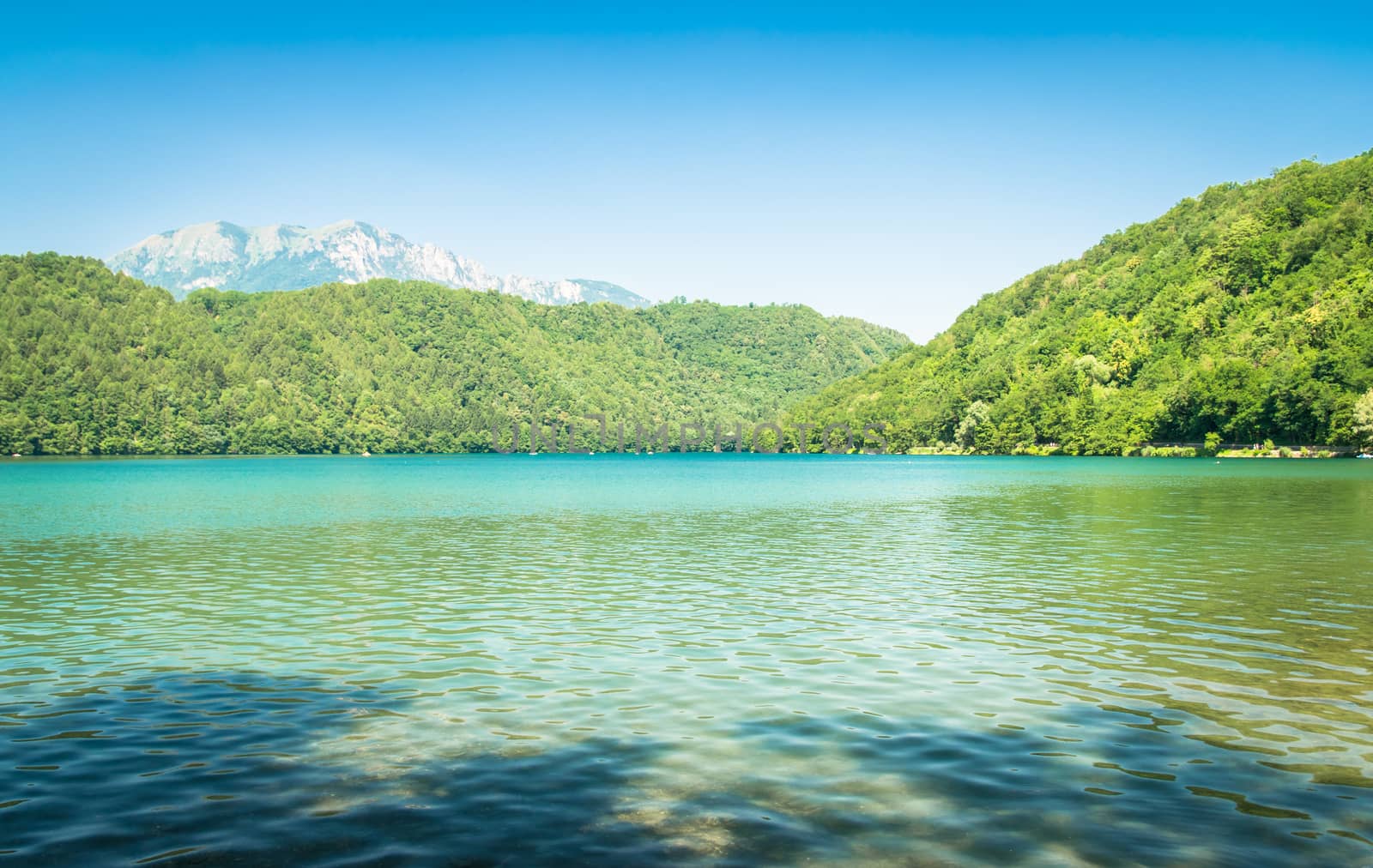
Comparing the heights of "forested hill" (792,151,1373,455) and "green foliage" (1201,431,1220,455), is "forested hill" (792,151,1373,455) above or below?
above

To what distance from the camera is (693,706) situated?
1397 cm

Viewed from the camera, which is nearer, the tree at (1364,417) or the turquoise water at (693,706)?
the turquoise water at (693,706)

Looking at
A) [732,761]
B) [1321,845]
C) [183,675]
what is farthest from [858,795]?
[183,675]

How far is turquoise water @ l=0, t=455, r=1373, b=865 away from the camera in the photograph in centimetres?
920

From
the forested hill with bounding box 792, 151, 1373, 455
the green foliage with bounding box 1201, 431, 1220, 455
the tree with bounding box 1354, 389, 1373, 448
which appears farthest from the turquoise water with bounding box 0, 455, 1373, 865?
the green foliage with bounding box 1201, 431, 1220, 455

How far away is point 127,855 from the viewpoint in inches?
339

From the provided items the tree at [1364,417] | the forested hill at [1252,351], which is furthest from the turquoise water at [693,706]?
the forested hill at [1252,351]

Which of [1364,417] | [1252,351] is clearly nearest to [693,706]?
[1364,417]

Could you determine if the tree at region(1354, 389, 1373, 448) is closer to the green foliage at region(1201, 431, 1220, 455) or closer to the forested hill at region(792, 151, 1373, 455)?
the forested hill at region(792, 151, 1373, 455)

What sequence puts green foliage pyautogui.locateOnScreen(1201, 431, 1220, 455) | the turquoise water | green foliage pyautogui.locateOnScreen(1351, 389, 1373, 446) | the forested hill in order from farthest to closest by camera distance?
1. green foliage pyautogui.locateOnScreen(1201, 431, 1220, 455)
2. the forested hill
3. green foliage pyautogui.locateOnScreen(1351, 389, 1373, 446)
4. the turquoise water

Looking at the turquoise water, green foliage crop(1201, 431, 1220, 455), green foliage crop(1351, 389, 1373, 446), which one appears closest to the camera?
the turquoise water

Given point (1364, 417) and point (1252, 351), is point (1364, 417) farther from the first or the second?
point (1252, 351)

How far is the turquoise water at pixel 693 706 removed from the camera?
30.2ft

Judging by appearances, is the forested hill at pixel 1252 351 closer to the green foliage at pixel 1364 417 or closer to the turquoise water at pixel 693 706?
the green foliage at pixel 1364 417
